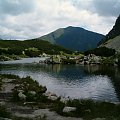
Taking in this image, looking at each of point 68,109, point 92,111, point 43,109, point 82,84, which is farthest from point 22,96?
point 82,84

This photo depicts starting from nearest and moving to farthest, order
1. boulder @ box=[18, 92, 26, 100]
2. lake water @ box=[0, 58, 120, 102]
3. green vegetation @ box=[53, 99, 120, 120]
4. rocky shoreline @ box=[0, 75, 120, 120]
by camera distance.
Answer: rocky shoreline @ box=[0, 75, 120, 120]
green vegetation @ box=[53, 99, 120, 120]
boulder @ box=[18, 92, 26, 100]
lake water @ box=[0, 58, 120, 102]

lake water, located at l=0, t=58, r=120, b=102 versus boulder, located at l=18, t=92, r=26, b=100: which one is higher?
boulder, located at l=18, t=92, r=26, b=100

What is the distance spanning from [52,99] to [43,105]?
499 centimetres

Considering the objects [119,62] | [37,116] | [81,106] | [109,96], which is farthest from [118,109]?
[119,62]

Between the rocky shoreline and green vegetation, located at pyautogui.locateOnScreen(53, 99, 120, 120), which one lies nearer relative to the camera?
the rocky shoreline

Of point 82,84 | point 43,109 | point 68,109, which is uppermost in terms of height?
point 68,109

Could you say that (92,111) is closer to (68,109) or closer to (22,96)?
(68,109)

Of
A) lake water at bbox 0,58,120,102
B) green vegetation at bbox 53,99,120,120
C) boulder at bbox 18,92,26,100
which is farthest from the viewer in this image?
lake water at bbox 0,58,120,102

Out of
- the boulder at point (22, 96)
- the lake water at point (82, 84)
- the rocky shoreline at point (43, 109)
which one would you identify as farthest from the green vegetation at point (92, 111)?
the lake water at point (82, 84)

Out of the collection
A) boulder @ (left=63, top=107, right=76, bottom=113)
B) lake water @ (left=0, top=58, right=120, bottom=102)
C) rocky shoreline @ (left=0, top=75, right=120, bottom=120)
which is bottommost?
lake water @ (left=0, top=58, right=120, bottom=102)

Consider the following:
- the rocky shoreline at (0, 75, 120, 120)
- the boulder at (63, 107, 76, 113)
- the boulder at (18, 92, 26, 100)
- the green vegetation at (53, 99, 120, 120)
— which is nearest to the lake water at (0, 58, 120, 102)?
the boulder at (18, 92, 26, 100)

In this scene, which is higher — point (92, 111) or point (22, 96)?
point (22, 96)

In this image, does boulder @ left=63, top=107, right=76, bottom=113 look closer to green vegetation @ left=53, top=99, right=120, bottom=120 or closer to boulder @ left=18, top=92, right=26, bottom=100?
green vegetation @ left=53, top=99, right=120, bottom=120

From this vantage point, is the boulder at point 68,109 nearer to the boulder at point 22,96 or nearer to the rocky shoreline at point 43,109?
the rocky shoreline at point 43,109
